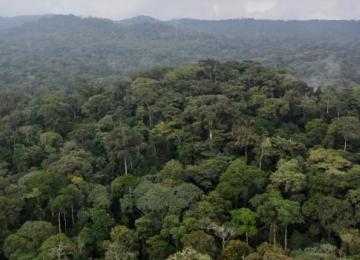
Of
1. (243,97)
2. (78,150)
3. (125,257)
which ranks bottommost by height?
(125,257)

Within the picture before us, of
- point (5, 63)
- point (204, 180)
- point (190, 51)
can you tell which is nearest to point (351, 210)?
point (204, 180)

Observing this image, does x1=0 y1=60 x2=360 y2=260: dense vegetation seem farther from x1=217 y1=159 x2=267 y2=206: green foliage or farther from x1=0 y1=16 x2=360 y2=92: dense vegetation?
x1=0 y1=16 x2=360 y2=92: dense vegetation

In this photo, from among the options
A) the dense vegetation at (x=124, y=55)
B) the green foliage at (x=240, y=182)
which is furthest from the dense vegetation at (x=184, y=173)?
the dense vegetation at (x=124, y=55)

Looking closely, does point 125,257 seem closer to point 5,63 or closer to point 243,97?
point 243,97

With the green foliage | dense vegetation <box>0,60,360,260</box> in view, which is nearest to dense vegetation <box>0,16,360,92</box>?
dense vegetation <box>0,60,360,260</box>

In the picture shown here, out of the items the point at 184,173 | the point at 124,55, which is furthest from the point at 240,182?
the point at 124,55

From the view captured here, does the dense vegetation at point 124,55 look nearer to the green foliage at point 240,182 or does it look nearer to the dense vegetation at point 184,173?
the dense vegetation at point 184,173

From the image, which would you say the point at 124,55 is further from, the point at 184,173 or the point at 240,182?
the point at 240,182

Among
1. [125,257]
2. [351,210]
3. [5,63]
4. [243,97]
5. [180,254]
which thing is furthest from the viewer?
[5,63]
